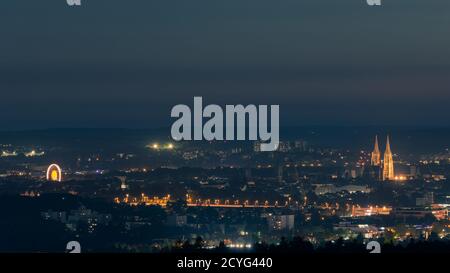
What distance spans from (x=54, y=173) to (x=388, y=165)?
→ 46.4 ft

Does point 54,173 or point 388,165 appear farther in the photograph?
point 388,165

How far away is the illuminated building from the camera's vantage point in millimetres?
38156

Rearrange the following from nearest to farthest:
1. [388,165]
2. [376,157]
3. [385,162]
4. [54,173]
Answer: [54,173] → [376,157] → [388,165] → [385,162]

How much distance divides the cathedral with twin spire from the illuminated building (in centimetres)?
1229

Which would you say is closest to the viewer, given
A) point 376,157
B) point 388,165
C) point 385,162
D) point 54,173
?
point 54,173

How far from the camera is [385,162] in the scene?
46781mm

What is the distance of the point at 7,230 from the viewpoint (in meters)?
29.3

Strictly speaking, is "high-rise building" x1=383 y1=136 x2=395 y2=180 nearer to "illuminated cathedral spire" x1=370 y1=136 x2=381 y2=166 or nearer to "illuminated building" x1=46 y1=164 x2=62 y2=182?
"illuminated cathedral spire" x1=370 y1=136 x2=381 y2=166

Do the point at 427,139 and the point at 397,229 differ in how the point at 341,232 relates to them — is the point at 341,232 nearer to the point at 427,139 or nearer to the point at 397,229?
the point at 397,229

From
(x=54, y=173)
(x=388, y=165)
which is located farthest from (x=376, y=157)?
(x=54, y=173)

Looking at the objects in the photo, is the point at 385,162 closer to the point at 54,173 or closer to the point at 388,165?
the point at 388,165
